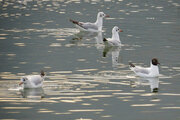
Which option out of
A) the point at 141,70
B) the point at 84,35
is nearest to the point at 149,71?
the point at 141,70

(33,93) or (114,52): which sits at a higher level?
(114,52)

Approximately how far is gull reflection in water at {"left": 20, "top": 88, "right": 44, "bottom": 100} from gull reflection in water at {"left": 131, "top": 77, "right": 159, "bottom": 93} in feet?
13.2

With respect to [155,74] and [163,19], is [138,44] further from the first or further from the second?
[163,19]

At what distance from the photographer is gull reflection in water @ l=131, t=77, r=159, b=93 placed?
23.3m

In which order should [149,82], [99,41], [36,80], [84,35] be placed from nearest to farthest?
[36,80], [149,82], [99,41], [84,35]

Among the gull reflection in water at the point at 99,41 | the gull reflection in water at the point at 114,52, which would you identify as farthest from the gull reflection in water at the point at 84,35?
the gull reflection in water at the point at 114,52

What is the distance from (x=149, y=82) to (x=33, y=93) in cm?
537

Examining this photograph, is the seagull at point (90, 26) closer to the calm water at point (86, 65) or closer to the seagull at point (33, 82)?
the calm water at point (86, 65)

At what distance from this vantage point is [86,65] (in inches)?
1092

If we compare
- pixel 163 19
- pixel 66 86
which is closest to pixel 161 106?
pixel 66 86

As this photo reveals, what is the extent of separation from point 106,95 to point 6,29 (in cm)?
2065

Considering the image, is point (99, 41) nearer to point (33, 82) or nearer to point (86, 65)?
point (86, 65)

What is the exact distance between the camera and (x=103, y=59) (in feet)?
97.8

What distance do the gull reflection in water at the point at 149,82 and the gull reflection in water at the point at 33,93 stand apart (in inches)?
159
